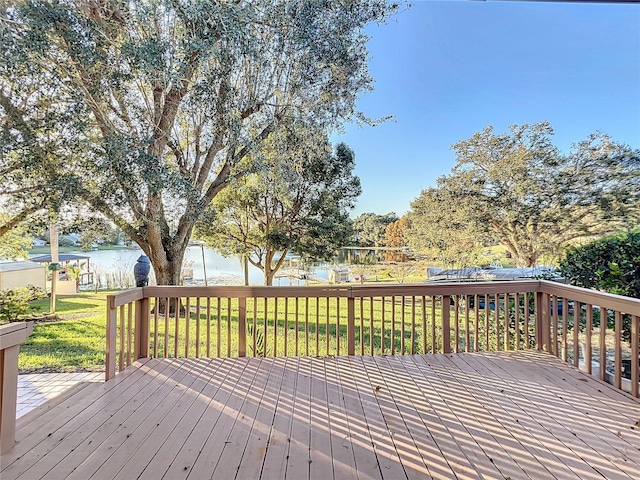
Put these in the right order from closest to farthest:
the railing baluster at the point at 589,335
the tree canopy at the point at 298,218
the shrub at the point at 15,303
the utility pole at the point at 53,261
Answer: the railing baluster at the point at 589,335 < the shrub at the point at 15,303 < the utility pole at the point at 53,261 < the tree canopy at the point at 298,218

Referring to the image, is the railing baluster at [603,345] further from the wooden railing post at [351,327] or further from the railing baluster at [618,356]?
the wooden railing post at [351,327]

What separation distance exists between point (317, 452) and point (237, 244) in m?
6.25

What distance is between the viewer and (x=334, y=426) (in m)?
2.14

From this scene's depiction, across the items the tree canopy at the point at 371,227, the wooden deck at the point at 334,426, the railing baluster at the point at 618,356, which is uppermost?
the tree canopy at the point at 371,227

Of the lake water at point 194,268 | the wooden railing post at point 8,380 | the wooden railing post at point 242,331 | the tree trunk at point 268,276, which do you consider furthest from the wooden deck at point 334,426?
the tree trunk at point 268,276

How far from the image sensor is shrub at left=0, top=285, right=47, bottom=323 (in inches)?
177

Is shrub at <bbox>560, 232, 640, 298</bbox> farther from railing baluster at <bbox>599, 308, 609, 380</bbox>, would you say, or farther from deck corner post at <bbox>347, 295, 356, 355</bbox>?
deck corner post at <bbox>347, 295, 356, 355</bbox>

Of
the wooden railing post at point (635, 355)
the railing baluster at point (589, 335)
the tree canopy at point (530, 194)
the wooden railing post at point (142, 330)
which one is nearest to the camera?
the wooden railing post at point (635, 355)

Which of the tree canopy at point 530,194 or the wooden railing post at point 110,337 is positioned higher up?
the tree canopy at point 530,194

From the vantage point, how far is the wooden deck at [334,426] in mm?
1708

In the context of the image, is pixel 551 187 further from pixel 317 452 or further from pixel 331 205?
pixel 317 452

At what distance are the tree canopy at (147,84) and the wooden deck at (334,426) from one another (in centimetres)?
219

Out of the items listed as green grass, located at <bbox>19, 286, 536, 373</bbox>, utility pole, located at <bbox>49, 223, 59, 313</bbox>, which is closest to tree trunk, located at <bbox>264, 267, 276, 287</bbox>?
green grass, located at <bbox>19, 286, 536, 373</bbox>

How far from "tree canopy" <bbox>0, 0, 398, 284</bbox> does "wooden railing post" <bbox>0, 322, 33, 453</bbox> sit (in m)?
2.12
